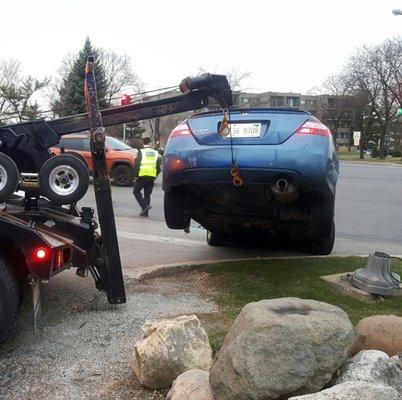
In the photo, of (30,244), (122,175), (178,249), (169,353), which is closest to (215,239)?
(178,249)

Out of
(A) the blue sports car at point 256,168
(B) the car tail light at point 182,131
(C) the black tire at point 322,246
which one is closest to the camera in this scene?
(A) the blue sports car at point 256,168

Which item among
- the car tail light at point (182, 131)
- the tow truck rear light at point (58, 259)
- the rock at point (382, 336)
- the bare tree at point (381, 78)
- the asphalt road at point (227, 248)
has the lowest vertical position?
the asphalt road at point (227, 248)

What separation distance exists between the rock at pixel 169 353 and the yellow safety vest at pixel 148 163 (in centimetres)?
834

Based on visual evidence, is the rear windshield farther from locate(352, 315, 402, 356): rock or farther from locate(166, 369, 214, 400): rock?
locate(166, 369, 214, 400): rock

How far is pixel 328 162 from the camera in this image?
478 centimetres

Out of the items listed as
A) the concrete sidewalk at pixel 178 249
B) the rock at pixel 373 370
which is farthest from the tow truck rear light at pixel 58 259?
the rock at pixel 373 370

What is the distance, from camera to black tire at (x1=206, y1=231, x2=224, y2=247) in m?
7.72

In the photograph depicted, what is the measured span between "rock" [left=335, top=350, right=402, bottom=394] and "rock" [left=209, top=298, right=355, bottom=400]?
0.27 feet

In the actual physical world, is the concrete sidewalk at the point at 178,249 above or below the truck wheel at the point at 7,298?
below

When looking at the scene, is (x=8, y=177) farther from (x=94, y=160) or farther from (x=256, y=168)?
(x=256, y=168)

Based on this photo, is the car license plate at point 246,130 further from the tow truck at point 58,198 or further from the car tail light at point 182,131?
the car tail light at point 182,131

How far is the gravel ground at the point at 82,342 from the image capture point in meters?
3.49

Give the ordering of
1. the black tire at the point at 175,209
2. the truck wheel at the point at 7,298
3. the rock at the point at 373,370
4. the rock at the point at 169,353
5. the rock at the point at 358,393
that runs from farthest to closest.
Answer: the black tire at the point at 175,209
the truck wheel at the point at 7,298
the rock at the point at 169,353
the rock at the point at 373,370
the rock at the point at 358,393

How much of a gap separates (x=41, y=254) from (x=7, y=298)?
1.22 feet
